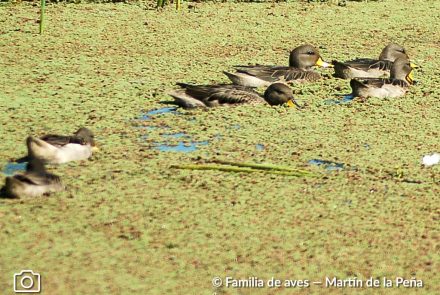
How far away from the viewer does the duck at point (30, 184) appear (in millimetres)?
5133

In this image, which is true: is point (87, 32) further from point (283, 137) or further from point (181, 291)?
point (181, 291)

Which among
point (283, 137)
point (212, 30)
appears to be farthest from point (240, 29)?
point (283, 137)

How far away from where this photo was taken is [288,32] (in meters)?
9.86

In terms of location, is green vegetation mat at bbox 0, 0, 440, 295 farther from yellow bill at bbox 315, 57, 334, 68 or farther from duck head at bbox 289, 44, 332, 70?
duck head at bbox 289, 44, 332, 70

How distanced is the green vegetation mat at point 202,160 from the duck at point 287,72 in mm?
167

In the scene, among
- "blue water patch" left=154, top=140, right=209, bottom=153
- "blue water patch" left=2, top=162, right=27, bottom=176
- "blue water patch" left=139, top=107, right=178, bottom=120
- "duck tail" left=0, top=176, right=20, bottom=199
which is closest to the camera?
"duck tail" left=0, top=176, right=20, bottom=199

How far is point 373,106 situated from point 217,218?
2.72m

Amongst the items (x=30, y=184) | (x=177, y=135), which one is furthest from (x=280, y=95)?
(x=30, y=184)

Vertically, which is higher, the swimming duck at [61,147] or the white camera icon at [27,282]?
the swimming duck at [61,147]

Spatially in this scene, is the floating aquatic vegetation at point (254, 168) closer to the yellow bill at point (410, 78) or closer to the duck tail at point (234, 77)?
the duck tail at point (234, 77)

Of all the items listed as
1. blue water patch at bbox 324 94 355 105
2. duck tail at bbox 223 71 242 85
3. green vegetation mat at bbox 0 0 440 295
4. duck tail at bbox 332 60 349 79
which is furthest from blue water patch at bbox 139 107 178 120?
duck tail at bbox 332 60 349 79

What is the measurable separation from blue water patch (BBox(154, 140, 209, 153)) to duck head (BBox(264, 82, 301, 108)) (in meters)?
1.15

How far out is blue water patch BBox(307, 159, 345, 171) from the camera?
19.2 ft

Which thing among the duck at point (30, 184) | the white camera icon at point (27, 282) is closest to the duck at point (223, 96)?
the duck at point (30, 184)
